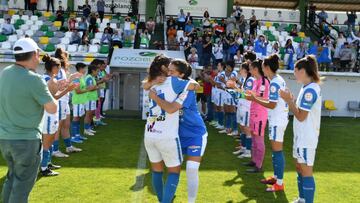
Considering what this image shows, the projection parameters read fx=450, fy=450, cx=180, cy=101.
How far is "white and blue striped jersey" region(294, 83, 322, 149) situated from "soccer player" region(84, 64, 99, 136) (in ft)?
18.4

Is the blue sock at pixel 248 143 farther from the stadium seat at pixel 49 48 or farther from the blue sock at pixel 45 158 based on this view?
the stadium seat at pixel 49 48

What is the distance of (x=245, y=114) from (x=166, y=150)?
4195 mm

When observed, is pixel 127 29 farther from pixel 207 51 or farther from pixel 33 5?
pixel 33 5

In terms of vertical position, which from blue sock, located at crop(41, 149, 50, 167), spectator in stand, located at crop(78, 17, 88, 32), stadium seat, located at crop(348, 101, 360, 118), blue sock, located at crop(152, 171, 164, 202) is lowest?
stadium seat, located at crop(348, 101, 360, 118)

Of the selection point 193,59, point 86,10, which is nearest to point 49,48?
point 86,10

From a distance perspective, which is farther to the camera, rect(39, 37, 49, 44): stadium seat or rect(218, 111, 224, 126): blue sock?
rect(39, 37, 49, 44): stadium seat

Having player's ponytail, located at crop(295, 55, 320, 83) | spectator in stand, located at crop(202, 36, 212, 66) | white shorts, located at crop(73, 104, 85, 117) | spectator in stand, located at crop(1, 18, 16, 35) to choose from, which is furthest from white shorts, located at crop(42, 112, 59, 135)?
spectator in stand, located at crop(1, 18, 16, 35)

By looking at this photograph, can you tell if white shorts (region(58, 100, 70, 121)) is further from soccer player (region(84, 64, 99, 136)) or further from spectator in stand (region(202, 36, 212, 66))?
spectator in stand (region(202, 36, 212, 66))

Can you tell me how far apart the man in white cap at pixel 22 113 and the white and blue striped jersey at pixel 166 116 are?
1151mm

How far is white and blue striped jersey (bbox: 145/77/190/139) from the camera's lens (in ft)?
15.9

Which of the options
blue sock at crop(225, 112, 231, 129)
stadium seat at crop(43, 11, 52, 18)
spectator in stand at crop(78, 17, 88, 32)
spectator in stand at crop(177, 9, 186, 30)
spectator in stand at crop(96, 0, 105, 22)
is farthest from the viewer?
stadium seat at crop(43, 11, 52, 18)

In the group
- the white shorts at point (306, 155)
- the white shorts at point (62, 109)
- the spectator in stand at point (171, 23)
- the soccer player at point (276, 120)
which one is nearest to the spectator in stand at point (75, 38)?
the spectator in stand at point (171, 23)

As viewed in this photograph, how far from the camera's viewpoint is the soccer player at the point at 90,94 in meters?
10.2

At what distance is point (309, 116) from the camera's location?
17.3 ft
